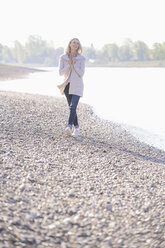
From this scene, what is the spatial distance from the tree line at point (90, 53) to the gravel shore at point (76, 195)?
143 m

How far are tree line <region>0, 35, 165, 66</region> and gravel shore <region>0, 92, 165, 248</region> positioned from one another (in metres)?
143

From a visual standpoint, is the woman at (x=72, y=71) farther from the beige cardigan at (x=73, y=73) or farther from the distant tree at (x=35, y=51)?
the distant tree at (x=35, y=51)

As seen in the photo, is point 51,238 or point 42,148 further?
point 42,148

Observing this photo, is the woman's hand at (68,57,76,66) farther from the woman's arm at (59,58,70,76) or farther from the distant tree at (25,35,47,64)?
the distant tree at (25,35,47,64)

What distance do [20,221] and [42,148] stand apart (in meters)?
4.06

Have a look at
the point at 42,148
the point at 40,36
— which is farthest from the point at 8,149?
the point at 40,36

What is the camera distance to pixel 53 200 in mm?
5824

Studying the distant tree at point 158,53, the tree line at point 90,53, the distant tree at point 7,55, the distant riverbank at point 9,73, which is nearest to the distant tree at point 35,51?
the tree line at point 90,53

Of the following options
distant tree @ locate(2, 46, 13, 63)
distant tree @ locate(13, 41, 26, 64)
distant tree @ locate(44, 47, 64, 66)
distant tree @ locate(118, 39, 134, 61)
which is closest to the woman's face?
distant tree @ locate(118, 39, 134, 61)

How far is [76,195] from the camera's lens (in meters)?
6.16

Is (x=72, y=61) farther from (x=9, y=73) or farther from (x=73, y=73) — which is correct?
(x=9, y=73)

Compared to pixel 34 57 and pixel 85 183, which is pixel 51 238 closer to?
pixel 85 183

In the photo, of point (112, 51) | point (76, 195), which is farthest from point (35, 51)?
point (76, 195)

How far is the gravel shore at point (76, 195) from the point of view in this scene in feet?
16.3
